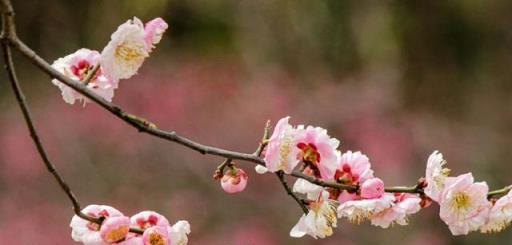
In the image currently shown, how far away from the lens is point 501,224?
880 mm

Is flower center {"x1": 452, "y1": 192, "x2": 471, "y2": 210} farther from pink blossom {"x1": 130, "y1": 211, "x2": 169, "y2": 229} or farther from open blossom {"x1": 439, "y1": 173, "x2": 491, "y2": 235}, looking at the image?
pink blossom {"x1": 130, "y1": 211, "x2": 169, "y2": 229}

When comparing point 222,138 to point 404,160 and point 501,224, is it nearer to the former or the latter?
point 404,160

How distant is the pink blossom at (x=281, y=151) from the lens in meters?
0.84

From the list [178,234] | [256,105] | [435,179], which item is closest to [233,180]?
[178,234]

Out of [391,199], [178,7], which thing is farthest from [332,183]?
[178,7]

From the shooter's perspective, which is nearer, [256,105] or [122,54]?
[122,54]

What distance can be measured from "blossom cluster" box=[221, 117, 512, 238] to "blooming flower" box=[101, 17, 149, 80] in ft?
0.43

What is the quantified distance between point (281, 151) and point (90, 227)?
0.57 ft

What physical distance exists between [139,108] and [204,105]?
0.81 feet

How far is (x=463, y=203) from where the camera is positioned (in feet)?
2.88

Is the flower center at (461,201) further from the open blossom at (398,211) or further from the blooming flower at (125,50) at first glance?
the blooming flower at (125,50)

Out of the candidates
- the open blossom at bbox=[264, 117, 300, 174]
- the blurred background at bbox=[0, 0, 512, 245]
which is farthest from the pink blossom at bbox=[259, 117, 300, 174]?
the blurred background at bbox=[0, 0, 512, 245]

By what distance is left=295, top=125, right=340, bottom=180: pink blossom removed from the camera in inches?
34.1

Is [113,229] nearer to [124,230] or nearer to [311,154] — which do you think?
[124,230]
